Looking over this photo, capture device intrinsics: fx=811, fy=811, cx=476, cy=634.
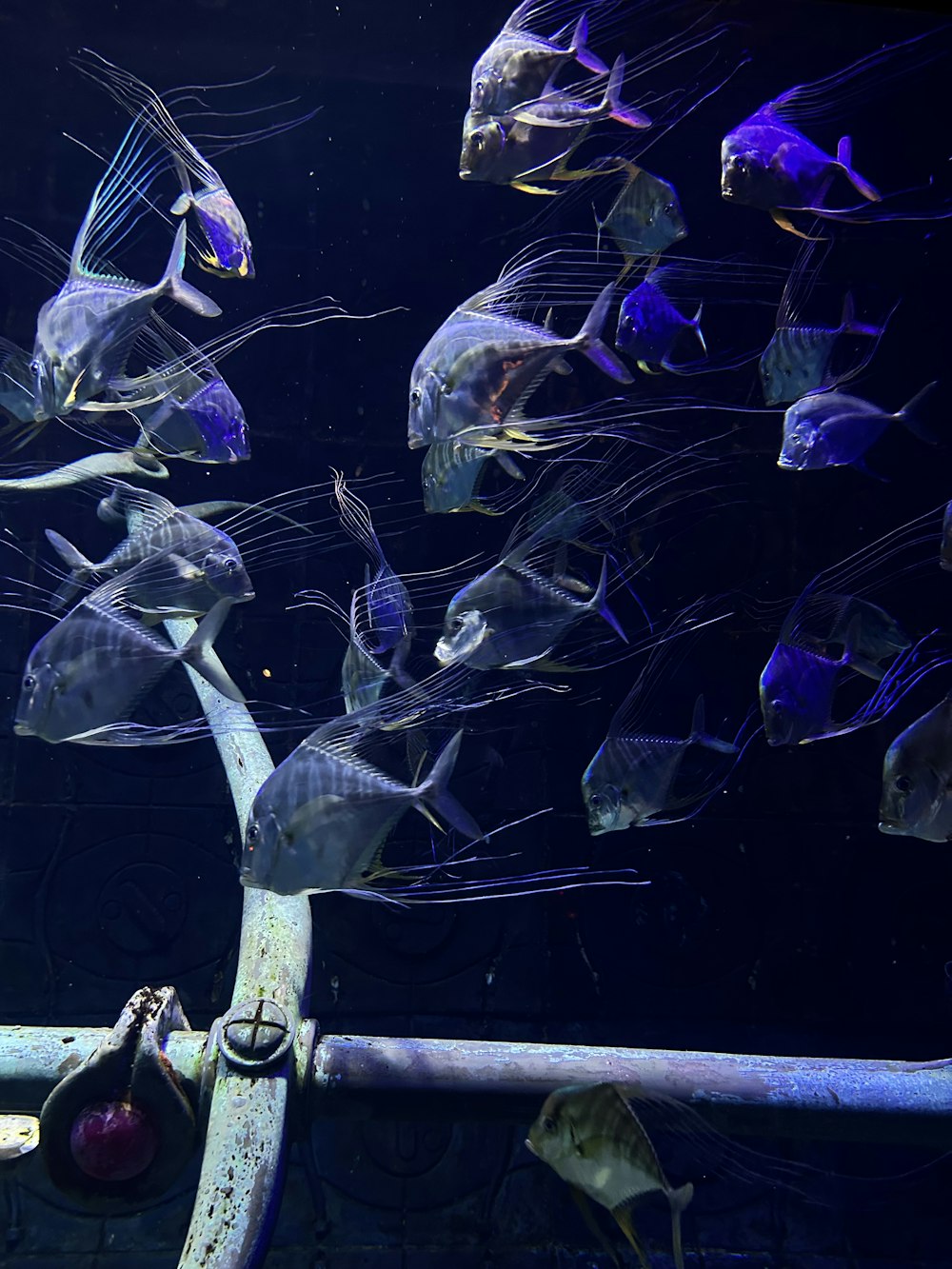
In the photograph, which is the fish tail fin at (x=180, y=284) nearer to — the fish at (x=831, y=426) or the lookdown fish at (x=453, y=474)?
the lookdown fish at (x=453, y=474)

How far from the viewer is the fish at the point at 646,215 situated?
10.9 ft

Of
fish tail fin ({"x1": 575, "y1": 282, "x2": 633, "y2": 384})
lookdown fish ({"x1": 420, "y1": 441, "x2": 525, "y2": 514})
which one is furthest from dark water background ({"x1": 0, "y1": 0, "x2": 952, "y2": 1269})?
fish tail fin ({"x1": 575, "y1": 282, "x2": 633, "y2": 384})

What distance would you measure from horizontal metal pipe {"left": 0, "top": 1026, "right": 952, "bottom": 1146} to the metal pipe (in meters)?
0.14

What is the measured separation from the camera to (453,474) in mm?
2971

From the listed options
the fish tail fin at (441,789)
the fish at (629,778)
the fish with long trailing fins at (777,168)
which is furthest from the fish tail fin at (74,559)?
the fish with long trailing fins at (777,168)

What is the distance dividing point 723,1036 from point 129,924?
3.87 m

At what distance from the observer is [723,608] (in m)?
5.89

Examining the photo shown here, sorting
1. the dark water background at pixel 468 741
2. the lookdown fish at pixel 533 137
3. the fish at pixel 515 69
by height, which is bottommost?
the dark water background at pixel 468 741

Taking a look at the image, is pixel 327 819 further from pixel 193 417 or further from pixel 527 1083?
pixel 193 417

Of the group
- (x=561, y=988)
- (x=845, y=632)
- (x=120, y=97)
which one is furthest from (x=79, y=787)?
(x=120, y=97)

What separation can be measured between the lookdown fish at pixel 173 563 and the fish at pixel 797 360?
2387 mm

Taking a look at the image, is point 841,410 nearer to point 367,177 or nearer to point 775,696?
point 775,696

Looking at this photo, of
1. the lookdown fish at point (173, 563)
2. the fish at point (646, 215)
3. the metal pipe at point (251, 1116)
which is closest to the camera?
the metal pipe at point (251, 1116)

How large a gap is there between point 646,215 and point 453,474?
4.78 ft
